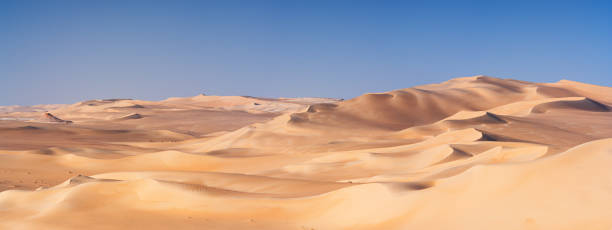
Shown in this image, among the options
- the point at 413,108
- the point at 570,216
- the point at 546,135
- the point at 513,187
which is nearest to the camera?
the point at 570,216

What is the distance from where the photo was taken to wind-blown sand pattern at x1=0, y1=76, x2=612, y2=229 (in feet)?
17.7

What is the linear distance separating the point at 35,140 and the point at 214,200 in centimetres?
2435

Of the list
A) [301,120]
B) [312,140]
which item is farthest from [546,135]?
[301,120]

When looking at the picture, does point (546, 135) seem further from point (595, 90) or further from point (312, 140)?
point (595, 90)

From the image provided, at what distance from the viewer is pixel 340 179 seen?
1165 cm

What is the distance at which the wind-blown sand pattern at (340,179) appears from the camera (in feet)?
17.7

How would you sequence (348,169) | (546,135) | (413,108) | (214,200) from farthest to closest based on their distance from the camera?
(413,108), (546,135), (348,169), (214,200)

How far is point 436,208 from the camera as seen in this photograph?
18.8 feet

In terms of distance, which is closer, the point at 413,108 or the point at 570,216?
the point at 570,216

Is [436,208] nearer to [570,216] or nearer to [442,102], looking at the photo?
[570,216]

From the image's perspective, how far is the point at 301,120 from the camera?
27906 mm

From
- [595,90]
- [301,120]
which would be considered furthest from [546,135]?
[595,90]

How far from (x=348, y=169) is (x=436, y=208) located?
24.9ft

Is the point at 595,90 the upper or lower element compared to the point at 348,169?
upper
